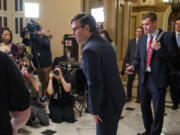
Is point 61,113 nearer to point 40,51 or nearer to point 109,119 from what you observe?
point 40,51

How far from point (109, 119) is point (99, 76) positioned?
339 mm

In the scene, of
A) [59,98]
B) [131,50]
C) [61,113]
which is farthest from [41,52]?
[131,50]

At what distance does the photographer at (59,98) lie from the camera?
9.98 feet

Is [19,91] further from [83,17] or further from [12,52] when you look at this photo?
[12,52]

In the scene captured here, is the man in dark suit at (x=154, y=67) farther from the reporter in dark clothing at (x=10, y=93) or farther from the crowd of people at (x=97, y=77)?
the reporter in dark clothing at (x=10, y=93)

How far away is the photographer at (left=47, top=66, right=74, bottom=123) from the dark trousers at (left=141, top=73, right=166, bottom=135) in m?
1.09

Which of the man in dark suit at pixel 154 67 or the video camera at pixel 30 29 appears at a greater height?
the video camera at pixel 30 29

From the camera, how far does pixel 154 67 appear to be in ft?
7.41

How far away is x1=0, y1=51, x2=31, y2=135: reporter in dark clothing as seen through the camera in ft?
2.54

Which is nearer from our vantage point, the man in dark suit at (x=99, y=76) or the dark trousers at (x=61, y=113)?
the man in dark suit at (x=99, y=76)

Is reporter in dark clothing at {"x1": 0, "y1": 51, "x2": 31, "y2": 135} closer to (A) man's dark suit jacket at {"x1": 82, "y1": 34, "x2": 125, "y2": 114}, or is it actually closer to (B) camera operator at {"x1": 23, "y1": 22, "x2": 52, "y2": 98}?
(A) man's dark suit jacket at {"x1": 82, "y1": 34, "x2": 125, "y2": 114}

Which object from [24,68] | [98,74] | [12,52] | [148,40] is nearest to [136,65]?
[148,40]

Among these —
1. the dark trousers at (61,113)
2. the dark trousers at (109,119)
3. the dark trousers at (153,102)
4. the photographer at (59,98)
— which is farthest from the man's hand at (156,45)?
the dark trousers at (61,113)

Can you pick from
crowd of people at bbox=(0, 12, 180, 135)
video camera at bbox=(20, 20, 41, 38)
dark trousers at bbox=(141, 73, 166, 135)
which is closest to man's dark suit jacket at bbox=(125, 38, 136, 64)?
crowd of people at bbox=(0, 12, 180, 135)
